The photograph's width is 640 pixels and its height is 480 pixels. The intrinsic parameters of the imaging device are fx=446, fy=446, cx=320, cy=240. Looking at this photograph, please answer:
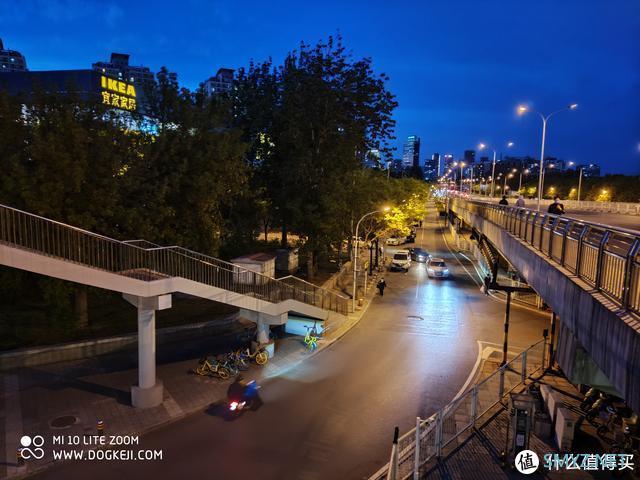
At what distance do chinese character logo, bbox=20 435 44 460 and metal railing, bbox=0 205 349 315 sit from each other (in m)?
4.55

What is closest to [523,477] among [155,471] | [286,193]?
[155,471]

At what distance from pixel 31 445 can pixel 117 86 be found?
4191cm

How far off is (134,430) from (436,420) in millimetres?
8095

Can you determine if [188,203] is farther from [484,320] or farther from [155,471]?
[484,320]

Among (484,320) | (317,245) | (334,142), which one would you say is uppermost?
(334,142)

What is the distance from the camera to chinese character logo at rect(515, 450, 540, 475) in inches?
419

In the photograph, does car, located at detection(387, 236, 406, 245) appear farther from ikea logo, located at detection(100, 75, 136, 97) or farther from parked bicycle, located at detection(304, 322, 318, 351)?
parked bicycle, located at detection(304, 322, 318, 351)

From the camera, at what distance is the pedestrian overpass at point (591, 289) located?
662 centimetres

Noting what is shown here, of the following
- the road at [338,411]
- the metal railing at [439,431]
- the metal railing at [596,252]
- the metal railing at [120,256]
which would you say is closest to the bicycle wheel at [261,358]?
the road at [338,411]

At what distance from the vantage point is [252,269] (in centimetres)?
2077

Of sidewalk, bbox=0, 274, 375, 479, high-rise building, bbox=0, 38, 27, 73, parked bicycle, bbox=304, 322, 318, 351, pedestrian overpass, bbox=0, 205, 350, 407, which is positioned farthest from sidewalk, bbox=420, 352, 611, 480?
high-rise building, bbox=0, 38, 27, 73

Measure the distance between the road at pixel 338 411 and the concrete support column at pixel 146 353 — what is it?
1.39 metres

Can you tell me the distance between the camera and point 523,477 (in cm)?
1050

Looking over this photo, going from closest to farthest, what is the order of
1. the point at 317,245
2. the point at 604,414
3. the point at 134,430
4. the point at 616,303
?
the point at 616,303 < the point at 134,430 < the point at 604,414 < the point at 317,245
